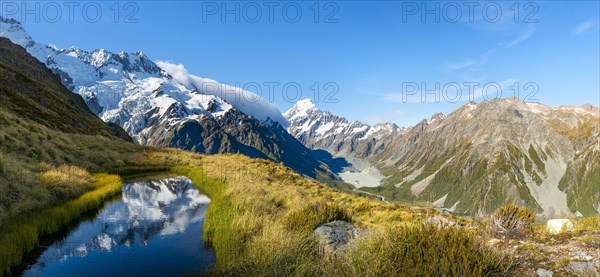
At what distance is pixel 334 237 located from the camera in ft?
43.4

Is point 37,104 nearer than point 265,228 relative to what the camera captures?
No

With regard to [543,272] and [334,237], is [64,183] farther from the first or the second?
[543,272]

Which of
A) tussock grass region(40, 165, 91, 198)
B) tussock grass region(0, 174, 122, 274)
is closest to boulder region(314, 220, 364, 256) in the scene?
tussock grass region(0, 174, 122, 274)

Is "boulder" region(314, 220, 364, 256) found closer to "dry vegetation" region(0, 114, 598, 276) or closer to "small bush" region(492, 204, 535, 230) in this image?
"dry vegetation" region(0, 114, 598, 276)

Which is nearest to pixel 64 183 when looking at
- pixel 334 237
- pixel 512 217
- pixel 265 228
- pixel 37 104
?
pixel 265 228

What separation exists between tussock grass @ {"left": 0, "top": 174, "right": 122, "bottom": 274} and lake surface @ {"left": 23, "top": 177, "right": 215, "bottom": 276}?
754 mm

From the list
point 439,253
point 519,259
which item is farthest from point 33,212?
point 519,259

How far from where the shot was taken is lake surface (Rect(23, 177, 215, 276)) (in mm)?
13915

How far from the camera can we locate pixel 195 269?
1377cm

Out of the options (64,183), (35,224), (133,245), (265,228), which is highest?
(64,183)

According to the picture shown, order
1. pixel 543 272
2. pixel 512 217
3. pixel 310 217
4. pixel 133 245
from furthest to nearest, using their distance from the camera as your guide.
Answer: pixel 133 245
pixel 310 217
pixel 512 217
pixel 543 272

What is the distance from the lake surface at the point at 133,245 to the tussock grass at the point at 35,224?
0.75m

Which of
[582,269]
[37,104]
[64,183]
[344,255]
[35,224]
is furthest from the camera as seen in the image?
[37,104]

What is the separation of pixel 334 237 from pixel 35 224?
15.0 meters
